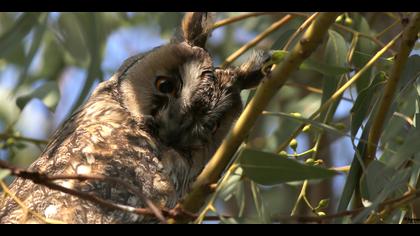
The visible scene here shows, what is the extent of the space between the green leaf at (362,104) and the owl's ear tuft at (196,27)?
0.98 metres

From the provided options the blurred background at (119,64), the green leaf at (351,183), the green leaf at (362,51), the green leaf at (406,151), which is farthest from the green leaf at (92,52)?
the green leaf at (406,151)

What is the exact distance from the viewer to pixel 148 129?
10.6 ft

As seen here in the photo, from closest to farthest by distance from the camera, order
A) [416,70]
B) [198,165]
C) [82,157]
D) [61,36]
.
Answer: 1. [416,70]
2. [82,157]
3. [198,165]
4. [61,36]

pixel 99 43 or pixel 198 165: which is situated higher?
pixel 99 43

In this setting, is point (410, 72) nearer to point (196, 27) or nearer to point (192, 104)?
point (192, 104)

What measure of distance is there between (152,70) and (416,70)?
3.82 feet

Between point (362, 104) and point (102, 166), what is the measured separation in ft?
3.28

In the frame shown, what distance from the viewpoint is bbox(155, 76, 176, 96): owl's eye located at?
323 cm

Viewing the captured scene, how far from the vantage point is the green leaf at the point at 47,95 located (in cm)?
320

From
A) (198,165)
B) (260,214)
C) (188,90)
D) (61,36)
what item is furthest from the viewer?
(61,36)

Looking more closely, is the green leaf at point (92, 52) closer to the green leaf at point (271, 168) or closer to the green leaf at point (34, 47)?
the green leaf at point (34, 47)
